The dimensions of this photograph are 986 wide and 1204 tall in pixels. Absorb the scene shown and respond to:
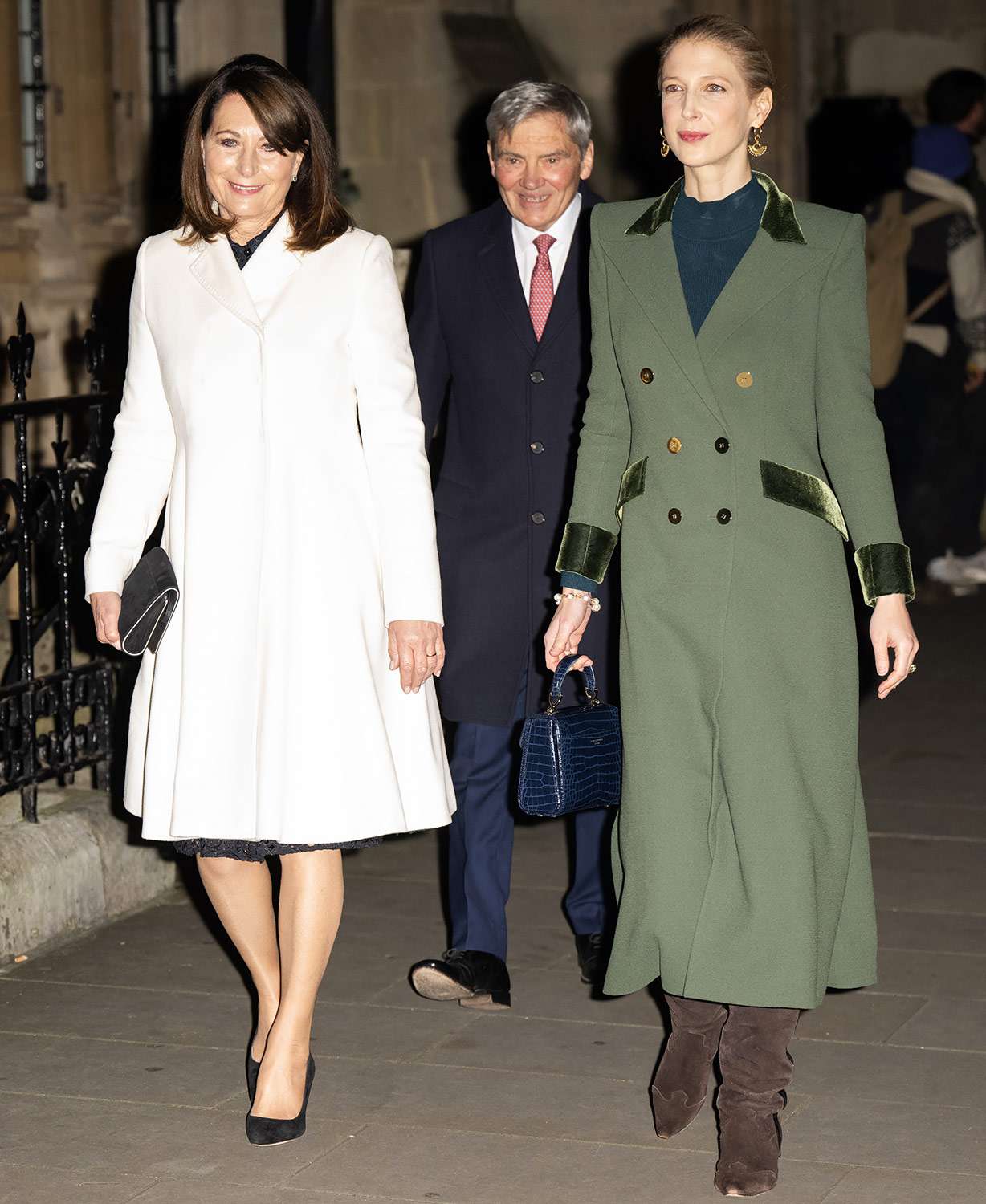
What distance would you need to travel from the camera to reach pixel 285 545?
13.2 ft

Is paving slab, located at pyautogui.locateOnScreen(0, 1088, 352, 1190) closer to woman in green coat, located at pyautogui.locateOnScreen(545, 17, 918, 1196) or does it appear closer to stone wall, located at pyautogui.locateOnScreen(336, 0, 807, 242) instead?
woman in green coat, located at pyautogui.locateOnScreen(545, 17, 918, 1196)

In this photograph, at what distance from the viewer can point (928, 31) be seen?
664 inches

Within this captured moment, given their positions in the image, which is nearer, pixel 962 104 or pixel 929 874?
pixel 929 874

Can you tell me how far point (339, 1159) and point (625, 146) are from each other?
483 inches

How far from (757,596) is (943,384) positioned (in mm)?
9116

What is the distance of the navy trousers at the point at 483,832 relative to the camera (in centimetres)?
509

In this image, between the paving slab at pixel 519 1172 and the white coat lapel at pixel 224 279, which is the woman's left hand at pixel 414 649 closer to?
the white coat lapel at pixel 224 279

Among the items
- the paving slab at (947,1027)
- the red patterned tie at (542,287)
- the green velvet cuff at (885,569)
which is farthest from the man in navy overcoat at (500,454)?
the green velvet cuff at (885,569)

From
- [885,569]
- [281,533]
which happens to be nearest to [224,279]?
[281,533]

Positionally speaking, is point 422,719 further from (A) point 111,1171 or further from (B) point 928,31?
(B) point 928,31

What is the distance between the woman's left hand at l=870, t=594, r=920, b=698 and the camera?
3773mm

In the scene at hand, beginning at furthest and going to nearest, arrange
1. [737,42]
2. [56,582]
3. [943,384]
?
1. [943,384]
2. [56,582]
3. [737,42]

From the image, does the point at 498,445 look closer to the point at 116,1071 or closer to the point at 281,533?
the point at 281,533

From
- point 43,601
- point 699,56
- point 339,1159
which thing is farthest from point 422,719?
point 43,601
